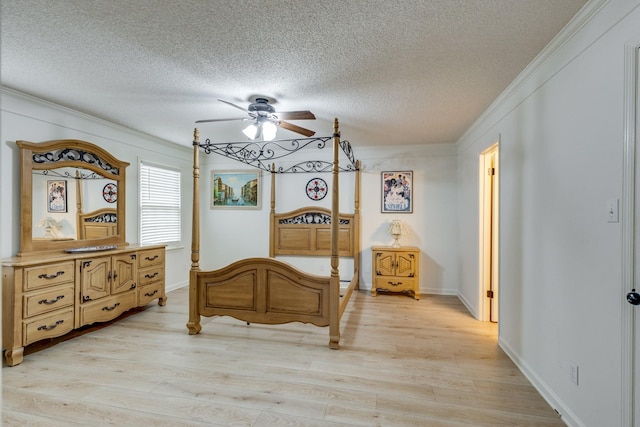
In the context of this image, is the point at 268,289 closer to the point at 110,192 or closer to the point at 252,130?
the point at 252,130

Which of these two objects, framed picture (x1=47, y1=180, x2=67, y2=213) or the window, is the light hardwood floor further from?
the window

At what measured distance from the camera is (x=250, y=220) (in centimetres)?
580

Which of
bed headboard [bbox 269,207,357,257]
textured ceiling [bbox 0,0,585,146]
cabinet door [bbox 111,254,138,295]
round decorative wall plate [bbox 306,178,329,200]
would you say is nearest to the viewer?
textured ceiling [bbox 0,0,585,146]

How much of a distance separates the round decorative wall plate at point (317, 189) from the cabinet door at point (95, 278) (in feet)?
9.80

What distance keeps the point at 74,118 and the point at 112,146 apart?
0.56 meters

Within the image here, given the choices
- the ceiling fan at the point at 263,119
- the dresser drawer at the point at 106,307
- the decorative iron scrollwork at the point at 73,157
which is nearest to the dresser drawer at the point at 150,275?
the dresser drawer at the point at 106,307

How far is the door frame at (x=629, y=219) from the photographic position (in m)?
1.71

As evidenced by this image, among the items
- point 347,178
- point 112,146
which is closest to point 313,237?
point 347,178

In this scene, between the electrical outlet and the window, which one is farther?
the window

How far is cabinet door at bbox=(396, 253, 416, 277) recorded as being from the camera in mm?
4867

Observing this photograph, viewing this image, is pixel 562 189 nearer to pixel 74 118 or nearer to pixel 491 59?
pixel 491 59

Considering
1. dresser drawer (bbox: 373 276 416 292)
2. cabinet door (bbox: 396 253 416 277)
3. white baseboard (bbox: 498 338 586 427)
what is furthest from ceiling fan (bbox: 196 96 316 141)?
white baseboard (bbox: 498 338 586 427)

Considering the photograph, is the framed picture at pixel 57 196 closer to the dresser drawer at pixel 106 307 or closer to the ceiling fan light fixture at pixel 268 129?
the dresser drawer at pixel 106 307

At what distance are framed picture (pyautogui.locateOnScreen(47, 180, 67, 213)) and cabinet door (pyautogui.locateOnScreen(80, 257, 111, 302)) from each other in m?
0.66
